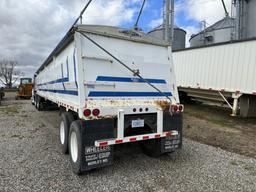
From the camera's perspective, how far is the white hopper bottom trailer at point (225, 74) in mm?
7856

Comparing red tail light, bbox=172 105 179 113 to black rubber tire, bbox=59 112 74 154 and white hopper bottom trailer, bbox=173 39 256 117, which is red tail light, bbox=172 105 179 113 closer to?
black rubber tire, bbox=59 112 74 154

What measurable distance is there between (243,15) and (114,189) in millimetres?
14841

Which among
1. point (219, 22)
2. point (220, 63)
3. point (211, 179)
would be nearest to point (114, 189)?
point (211, 179)

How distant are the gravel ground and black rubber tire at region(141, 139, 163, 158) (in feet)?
0.36

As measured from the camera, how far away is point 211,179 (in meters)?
3.19

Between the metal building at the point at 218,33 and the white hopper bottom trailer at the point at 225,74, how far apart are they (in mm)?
8037

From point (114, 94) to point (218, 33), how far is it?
17543 millimetres

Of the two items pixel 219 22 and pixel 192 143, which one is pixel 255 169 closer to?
pixel 192 143

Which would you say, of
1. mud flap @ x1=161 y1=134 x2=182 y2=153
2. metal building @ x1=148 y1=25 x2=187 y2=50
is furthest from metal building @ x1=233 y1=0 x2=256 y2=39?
mud flap @ x1=161 y1=134 x2=182 y2=153

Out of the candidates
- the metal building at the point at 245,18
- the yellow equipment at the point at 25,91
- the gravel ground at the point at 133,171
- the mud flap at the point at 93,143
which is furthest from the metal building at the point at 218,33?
the yellow equipment at the point at 25,91

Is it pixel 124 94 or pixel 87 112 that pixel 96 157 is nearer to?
pixel 87 112

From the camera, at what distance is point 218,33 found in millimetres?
17797

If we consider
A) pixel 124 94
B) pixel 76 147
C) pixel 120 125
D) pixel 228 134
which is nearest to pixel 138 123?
pixel 120 125

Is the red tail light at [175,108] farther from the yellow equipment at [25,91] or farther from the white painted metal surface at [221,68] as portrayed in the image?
the yellow equipment at [25,91]
